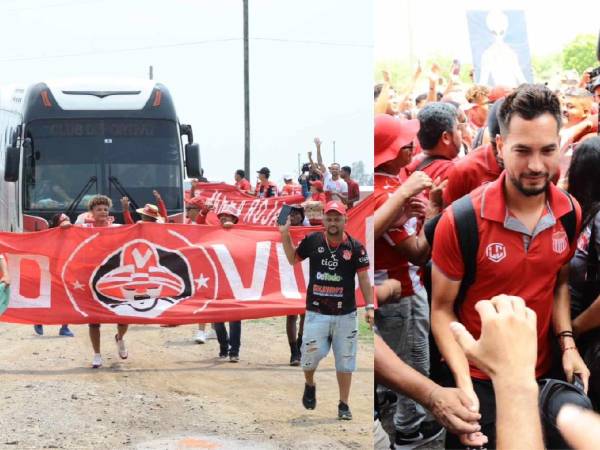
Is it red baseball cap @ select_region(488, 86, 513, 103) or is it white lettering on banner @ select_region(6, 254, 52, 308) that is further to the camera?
white lettering on banner @ select_region(6, 254, 52, 308)

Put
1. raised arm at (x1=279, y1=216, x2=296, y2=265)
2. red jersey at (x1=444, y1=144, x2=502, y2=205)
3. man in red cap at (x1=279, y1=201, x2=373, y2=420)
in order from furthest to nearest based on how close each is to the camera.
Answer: raised arm at (x1=279, y1=216, x2=296, y2=265) < man in red cap at (x1=279, y1=201, x2=373, y2=420) < red jersey at (x1=444, y1=144, x2=502, y2=205)

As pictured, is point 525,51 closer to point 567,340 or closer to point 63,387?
point 567,340

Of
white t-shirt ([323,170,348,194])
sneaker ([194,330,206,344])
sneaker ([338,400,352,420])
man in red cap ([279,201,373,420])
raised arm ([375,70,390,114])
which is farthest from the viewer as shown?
sneaker ([194,330,206,344])

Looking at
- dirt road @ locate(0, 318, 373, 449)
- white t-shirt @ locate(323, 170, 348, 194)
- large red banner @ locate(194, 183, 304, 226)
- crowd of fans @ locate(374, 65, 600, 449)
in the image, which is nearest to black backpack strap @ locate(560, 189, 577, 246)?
crowd of fans @ locate(374, 65, 600, 449)

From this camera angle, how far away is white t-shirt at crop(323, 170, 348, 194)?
2.02m

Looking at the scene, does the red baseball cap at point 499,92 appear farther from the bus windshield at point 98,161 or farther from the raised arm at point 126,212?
the raised arm at point 126,212

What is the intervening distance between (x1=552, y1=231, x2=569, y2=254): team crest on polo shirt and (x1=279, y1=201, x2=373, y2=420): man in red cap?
0.77 meters

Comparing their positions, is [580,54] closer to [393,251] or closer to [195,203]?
[393,251]

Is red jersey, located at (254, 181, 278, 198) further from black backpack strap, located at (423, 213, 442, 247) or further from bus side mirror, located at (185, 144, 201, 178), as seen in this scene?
black backpack strap, located at (423, 213, 442, 247)

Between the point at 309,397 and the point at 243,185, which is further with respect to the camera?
the point at 309,397

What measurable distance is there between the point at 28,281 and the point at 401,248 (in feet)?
5.51

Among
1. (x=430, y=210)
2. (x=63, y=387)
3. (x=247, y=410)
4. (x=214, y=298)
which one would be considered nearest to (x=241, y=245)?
(x=214, y=298)

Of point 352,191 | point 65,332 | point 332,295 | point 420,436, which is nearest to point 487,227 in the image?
point 420,436

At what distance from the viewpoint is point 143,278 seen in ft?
9.03
